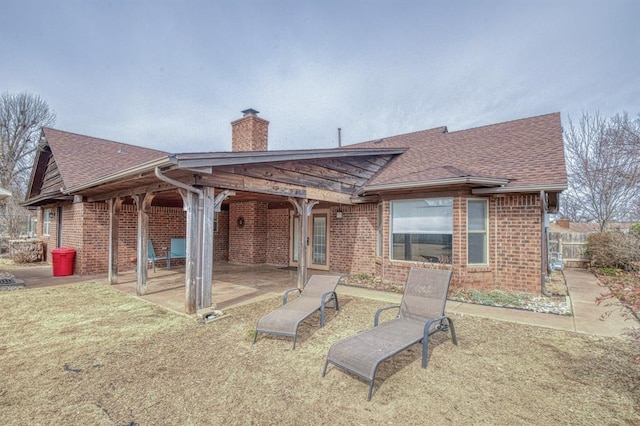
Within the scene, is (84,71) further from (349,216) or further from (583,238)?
(583,238)

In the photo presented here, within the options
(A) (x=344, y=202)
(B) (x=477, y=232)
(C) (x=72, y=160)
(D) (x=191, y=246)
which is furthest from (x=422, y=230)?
(C) (x=72, y=160)

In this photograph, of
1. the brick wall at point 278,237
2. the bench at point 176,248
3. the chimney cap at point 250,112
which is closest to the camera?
Answer: the bench at point 176,248

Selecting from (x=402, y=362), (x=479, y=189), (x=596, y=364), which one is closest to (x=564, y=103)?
(x=479, y=189)

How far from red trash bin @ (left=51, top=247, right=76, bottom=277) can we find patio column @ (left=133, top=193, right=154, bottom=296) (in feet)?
13.7

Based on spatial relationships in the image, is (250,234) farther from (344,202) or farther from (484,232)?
(484,232)

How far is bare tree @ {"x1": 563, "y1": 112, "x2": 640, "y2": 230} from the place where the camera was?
50.8 ft

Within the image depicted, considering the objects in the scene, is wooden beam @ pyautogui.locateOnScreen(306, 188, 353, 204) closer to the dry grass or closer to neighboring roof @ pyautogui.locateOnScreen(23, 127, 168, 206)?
the dry grass

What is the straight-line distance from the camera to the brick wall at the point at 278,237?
39.4ft

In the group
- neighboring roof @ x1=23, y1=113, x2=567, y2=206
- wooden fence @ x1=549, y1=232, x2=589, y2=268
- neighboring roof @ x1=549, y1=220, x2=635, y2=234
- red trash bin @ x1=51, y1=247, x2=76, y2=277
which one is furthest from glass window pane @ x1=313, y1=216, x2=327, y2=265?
neighboring roof @ x1=549, y1=220, x2=635, y2=234

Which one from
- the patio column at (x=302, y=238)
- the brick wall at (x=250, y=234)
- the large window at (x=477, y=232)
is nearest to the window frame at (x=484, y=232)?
the large window at (x=477, y=232)

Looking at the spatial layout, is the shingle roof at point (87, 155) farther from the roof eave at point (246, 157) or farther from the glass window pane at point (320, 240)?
the glass window pane at point (320, 240)

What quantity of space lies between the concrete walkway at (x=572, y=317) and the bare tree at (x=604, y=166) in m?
12.5

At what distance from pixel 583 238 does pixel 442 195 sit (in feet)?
29.3

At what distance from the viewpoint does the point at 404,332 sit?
374 centimetres
